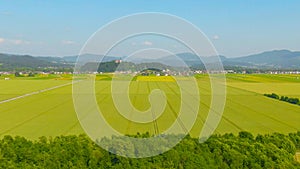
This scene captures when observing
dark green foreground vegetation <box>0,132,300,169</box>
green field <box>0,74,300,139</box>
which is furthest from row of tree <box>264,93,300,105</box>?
dark green foreground vegetation <box>0,132,300,169</box>

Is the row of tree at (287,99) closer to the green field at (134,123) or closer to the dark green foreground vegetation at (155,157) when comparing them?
the green field at (134,123)

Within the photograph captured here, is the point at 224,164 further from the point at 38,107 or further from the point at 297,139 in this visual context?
the point at 38,107

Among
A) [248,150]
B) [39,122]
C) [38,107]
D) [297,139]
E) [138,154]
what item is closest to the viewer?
[138,154]

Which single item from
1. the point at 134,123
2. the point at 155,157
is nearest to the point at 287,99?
the point at 134,123

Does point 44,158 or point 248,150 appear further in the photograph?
point 248,150

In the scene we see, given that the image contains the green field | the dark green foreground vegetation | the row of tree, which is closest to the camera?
the dark green foreground vegetation

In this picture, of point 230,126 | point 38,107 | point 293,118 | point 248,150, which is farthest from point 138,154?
point 38,107

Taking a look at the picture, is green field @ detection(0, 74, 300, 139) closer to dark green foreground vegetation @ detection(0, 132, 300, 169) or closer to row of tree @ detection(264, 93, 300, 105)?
row of tree @ detection(264, 93, 300, 105)

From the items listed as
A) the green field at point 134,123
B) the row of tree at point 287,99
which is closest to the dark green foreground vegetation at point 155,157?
the green field at point 134,123
